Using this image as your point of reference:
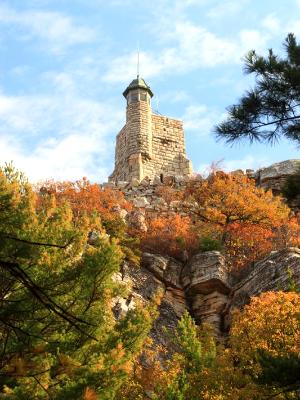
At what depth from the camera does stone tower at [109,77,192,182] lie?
28.2m

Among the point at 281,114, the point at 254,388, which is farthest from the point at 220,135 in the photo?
the point at 254,388

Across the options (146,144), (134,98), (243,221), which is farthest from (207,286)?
(134,98)

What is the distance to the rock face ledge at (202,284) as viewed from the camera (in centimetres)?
1586

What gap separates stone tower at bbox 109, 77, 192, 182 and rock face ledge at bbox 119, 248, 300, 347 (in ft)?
30.7

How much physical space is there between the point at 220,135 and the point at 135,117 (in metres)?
19.8

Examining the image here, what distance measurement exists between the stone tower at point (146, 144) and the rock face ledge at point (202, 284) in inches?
369

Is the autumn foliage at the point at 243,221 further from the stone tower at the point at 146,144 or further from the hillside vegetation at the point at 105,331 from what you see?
the stone tower at the point at 146,144

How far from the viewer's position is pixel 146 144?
28562mm

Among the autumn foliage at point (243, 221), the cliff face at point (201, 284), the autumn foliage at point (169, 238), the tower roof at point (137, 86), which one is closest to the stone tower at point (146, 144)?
the tower roof at point (137, 86)

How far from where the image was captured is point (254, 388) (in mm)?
10367

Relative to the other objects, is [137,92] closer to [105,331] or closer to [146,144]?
[146,144]

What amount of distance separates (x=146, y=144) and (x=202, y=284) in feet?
41.2

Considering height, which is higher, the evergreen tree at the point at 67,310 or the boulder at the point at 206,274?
the boulder at the point at 206,274

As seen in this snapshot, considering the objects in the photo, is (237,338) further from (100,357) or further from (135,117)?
(135,117)
